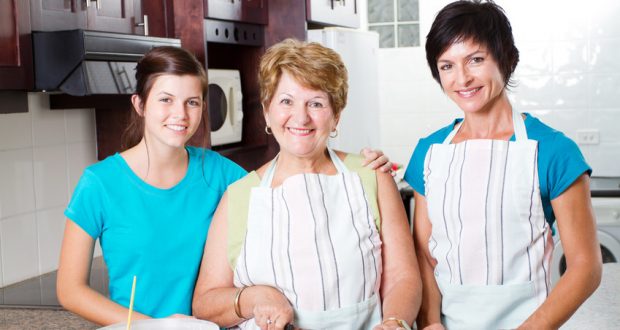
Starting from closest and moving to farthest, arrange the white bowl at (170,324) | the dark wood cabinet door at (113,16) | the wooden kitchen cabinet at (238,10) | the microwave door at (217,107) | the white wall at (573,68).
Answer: the white bowl at (170,324)
the dark wood cabinet door at (113,16)
the wooden kitchen cabinet at (238,10)
the microwave door at (217,107)
the white wall at (573,68)

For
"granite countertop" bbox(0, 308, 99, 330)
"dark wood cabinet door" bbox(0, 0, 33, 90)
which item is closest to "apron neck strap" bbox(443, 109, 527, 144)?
"granite countertop" bbox(0, 308, 99, 330)

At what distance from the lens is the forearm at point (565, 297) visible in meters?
1.35

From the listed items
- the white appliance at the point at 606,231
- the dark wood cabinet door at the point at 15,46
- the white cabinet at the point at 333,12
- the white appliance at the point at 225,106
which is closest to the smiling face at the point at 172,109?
the dark wood cabinet door at the point at 15,46

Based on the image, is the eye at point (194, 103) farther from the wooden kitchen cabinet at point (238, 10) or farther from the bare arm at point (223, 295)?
the wooden kitchen cabinet at point (238, 10)

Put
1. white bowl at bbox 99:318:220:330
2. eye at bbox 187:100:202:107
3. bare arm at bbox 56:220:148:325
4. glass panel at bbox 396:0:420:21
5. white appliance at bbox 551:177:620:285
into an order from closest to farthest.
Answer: white bowl at bbox 99:318:220:330 < bare arm at bbox 56:220:148:325 < eye at bbox 187:100:202:107 < white appliance at bbox 551:177:620:285 < glass panel at bbox 396:0:420:21

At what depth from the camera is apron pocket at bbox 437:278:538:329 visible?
1.44 meters

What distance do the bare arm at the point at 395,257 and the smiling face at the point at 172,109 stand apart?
40 centimetres

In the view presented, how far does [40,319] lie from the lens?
6.19 ft

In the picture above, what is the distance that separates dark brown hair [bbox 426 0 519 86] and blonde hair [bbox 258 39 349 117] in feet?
0.62

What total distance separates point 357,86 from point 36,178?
1.87 metres

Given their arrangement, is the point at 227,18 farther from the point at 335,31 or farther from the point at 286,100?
the point at 286,100

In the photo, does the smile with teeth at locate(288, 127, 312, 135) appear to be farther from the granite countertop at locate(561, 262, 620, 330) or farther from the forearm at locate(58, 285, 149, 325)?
the granite countertop at locate(561, 262, 620, 330)

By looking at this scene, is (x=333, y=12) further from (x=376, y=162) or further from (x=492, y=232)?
(x=492, y=232)

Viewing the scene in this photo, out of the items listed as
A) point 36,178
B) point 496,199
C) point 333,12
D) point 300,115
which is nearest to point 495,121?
point 496,199
